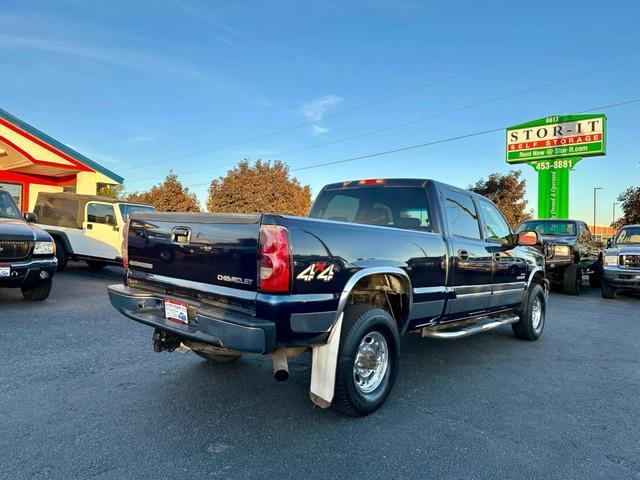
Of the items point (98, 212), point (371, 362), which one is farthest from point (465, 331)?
point (98, 212)

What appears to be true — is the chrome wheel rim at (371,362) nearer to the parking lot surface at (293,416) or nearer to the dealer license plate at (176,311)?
the parking lot surface at (293,416)

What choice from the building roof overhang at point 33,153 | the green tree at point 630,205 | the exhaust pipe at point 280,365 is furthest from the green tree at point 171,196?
the exhaust pipe at point 280,365

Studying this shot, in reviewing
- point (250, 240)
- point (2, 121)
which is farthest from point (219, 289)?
point (2, 121)

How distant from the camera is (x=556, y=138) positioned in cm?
2183

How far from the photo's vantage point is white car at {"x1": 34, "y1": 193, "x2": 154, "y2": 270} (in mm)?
11070

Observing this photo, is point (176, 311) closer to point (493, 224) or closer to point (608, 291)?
point (493, 224)

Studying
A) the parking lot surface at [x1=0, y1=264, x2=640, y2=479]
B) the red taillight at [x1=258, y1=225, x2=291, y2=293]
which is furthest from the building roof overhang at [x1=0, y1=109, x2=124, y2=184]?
the red taillight at [x1=258, y1=225, x2=291, y2=293]

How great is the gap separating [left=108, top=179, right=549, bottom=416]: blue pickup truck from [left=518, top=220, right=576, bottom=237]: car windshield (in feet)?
28.0

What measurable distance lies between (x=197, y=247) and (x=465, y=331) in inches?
111

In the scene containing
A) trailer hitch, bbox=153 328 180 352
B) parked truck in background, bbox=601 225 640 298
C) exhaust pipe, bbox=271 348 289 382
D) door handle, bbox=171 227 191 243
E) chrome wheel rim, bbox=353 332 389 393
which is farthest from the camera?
parked truck in background, bbox=601 225 640 298

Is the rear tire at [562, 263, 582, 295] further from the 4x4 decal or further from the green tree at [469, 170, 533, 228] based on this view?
the green tree at [469, 170, 533, 228]

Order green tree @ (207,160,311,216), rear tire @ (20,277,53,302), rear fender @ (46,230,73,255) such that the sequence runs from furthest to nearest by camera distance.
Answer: green tree @ (207,160,311,216) < rear fender @ (46,230,73,255) < rear tire @ (20,277,53,302)

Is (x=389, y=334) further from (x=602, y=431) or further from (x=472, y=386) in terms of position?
(x=602, y=431)

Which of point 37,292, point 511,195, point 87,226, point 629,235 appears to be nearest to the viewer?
point 37,292
